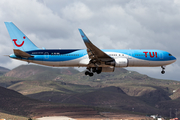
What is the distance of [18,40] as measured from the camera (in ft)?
192

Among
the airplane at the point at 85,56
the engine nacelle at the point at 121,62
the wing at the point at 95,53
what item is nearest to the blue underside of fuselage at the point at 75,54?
the airplane at the point at 85,56

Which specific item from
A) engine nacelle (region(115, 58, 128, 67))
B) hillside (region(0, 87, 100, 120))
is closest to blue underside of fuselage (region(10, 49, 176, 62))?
engine nacelle (region(115, 58, 128, 67))

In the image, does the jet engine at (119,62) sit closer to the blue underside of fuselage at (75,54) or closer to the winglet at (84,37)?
the blue underside of fuselage at (75,54)

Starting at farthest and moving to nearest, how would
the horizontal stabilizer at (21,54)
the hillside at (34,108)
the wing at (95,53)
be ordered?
1. the hillside at (34,108)
2. the horizontal stabilizer at (21,54)
3. the wing at (95,53)

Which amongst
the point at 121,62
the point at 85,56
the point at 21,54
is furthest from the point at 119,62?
the point at 21,54

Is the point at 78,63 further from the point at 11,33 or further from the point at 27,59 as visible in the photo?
the point at 11,33

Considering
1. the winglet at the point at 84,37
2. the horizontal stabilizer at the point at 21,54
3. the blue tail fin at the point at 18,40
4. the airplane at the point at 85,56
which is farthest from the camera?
the blue tail fin at the point at 18,40

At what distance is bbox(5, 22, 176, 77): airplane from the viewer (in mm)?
55156

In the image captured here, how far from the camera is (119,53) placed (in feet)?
188

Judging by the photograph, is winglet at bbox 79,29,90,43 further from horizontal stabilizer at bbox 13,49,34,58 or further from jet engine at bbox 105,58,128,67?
horizontal stabilizer at bbox 13,49,34,58

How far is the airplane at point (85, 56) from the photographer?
181 feet

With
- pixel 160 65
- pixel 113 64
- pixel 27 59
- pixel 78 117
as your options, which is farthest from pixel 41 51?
pixel 78 117

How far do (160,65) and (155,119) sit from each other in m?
104

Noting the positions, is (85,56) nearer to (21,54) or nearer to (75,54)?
(75,54)
